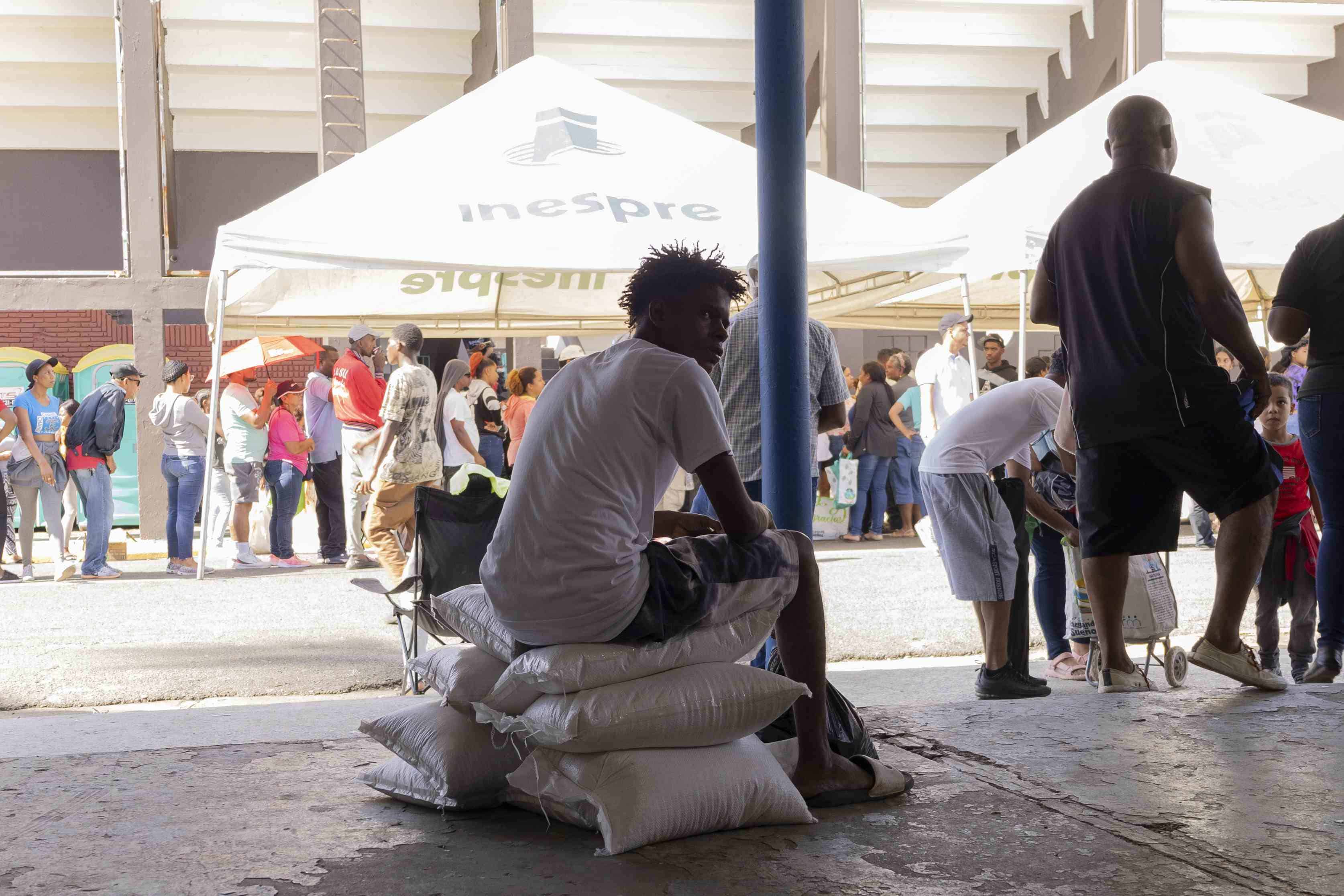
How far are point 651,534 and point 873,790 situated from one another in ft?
2.68

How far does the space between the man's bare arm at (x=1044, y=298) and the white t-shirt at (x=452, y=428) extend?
6869 millimetres

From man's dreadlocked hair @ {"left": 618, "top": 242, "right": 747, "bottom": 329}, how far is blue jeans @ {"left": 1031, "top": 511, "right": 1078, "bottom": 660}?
3.29 metres

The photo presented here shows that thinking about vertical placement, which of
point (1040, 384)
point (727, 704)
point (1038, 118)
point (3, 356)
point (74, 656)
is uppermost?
point (1038, 118)

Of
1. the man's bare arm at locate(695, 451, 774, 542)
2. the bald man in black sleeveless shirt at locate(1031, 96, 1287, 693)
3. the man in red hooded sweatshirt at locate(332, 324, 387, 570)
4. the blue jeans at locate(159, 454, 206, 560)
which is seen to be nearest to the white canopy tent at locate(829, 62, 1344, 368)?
the man in red hooded sweatshirt at locate(332, 324, 387, 570)

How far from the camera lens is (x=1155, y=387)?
4.01 meters

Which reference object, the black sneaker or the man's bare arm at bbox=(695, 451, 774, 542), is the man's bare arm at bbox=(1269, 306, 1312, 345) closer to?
the black sneaker

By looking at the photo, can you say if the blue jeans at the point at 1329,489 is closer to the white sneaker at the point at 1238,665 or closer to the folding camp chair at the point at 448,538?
the white sneaker at the point at 1238,665

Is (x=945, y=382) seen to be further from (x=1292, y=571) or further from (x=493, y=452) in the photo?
(x=1292, y=571)

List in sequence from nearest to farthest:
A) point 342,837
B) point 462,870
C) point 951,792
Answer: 1. point 462,870
2. point 342,837
3. point 951,792

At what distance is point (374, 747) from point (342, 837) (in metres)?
0.94

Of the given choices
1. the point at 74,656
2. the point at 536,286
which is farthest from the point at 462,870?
the point at 536,286

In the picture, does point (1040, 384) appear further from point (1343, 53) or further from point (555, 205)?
point (1343, 53)

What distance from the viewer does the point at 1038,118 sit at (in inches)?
771

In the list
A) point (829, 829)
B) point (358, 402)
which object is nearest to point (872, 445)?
point (358, 402)
